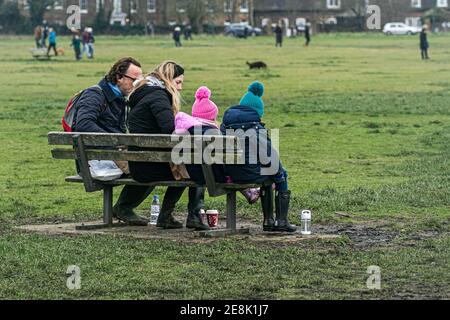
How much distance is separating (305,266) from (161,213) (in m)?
2.55

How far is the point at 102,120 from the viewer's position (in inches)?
517

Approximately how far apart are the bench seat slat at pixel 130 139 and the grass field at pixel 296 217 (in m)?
0.93

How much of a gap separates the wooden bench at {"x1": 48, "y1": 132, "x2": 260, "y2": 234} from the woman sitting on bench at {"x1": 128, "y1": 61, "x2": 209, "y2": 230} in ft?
0.45

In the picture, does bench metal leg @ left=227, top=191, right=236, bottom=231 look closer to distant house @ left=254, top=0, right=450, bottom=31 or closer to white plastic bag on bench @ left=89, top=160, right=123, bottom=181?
white plastic bag on bench @ left=89, top=160, right=123, bottom=181

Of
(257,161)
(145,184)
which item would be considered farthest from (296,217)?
(145,184)

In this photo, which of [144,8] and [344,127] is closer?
[344,127]

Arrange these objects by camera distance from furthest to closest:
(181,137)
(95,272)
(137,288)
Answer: (181,137), (95,272), (137,288)

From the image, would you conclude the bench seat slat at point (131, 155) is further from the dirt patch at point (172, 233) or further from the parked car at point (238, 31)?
the parked car at point (238, 31)

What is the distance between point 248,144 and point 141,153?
105 centimetres

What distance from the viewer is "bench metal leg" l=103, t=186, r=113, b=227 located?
511 inches

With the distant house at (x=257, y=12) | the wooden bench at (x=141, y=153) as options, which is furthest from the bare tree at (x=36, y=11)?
the wooden bench at (x=141, y=153)
